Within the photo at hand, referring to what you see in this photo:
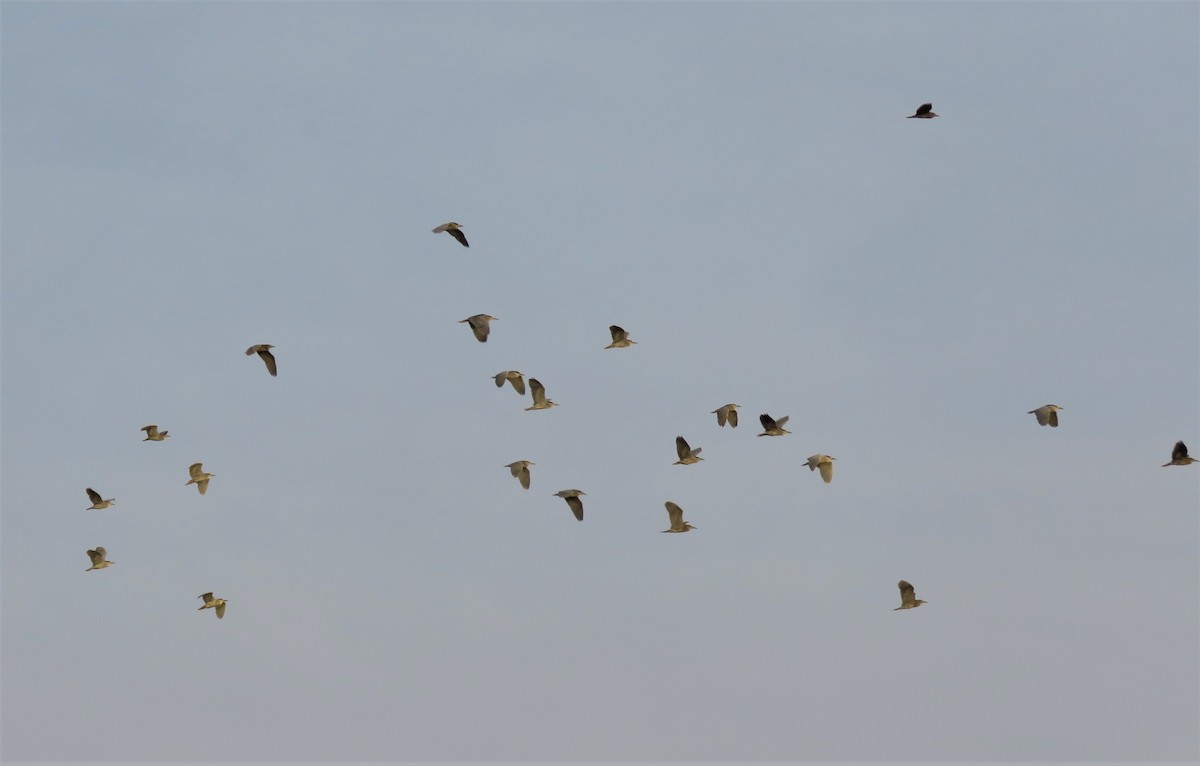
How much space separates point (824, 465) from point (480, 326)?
13.3m

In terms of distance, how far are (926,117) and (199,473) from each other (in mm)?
31481

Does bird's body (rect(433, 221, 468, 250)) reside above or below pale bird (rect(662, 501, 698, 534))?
above

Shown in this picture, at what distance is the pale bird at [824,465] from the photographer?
66562mm

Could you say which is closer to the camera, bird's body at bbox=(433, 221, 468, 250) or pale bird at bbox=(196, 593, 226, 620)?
bird's body at bbox=(433, 221, 468, 250)

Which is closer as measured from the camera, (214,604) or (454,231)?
(454,231)

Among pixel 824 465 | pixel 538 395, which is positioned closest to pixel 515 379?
pixel 538 395

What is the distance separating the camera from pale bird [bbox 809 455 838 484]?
218ft

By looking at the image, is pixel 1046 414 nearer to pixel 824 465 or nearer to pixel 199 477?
pixel 824 465

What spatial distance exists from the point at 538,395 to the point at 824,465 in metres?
11.0

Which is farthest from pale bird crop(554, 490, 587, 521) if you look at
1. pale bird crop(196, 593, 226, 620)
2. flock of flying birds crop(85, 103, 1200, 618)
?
pale bird crop(196, 593, 226, 620)

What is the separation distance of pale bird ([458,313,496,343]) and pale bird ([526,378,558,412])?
6037mm

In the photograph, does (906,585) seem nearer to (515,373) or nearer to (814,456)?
(814,456)

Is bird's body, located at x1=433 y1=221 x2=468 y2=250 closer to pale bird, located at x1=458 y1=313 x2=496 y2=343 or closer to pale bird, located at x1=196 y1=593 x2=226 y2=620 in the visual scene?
pale bird, located at x1=458 y1=313 x2=496 y2=343

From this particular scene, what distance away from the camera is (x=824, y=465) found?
6706 centimetres
